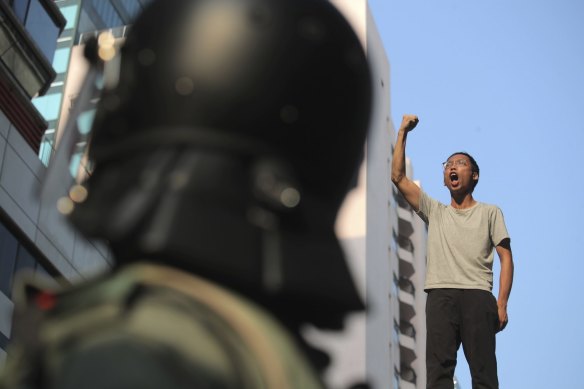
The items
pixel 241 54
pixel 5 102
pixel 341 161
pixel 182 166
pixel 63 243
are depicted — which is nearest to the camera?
pixel 182 166

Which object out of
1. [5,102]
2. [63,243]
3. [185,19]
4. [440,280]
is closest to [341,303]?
[185,19]

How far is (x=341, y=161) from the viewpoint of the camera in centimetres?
193

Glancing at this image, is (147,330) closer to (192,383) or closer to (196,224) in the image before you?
(192,383)

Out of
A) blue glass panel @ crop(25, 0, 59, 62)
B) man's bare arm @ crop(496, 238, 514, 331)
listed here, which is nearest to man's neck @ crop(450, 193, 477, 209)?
man's bare arm @ crop(496, 238, 514, 331)

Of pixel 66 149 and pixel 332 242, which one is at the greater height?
pixel 66 149

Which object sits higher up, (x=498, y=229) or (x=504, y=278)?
(x=498, y=229)

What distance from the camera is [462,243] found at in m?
6.43

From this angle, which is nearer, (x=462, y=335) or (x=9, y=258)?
(x=462, y=335)

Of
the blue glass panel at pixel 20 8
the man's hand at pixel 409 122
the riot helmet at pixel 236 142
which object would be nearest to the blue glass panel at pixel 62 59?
the blue glass panel at pixel 20 8

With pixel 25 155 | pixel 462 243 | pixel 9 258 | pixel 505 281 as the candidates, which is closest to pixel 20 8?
pixel 25 155

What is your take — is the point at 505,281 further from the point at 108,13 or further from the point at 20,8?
the point at 108,13

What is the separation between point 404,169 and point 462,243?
0.62 m

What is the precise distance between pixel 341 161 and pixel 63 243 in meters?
24.8

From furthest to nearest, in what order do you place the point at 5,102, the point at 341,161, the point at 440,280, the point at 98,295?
the point at 5,102 < the point at 440,280 < the point at 341,161 < the point at 98,295
